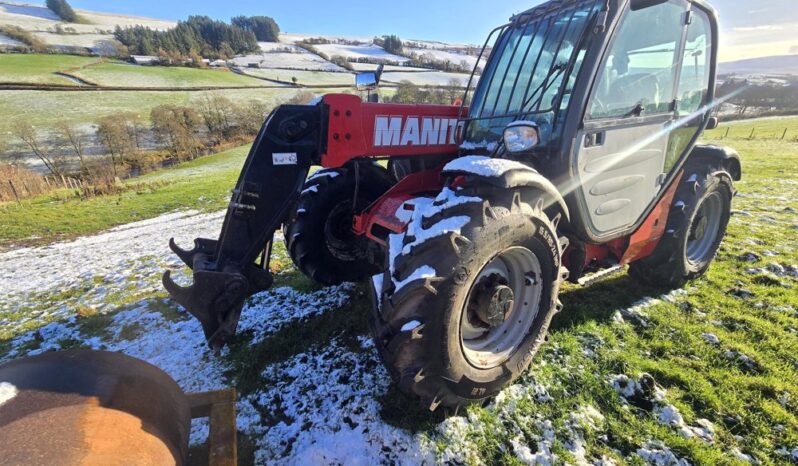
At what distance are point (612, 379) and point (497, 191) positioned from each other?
1.70 m

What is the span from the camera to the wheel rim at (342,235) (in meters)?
3.91

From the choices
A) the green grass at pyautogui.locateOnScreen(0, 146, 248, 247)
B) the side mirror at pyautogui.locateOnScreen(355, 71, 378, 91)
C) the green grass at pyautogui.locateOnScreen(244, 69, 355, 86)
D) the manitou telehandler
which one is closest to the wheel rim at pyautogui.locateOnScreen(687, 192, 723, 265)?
the manitou telehandler

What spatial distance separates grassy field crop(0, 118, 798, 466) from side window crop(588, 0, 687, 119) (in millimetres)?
1837

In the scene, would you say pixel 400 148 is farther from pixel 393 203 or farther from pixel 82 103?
pixel 82 103

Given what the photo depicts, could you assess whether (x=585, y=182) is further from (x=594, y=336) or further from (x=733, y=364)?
(x=733, y=364)

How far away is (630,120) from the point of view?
10.3ft

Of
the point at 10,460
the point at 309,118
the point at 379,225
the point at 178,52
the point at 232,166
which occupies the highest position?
the point at 178,52

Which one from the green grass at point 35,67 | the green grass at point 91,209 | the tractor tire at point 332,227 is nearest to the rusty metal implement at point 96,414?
the tractor tire at point 332,227

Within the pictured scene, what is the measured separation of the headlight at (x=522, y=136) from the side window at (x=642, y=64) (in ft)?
2.12

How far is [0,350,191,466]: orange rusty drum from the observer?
135 centimetres

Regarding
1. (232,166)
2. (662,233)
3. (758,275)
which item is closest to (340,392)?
(662,233)

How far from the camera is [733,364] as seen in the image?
120 inches

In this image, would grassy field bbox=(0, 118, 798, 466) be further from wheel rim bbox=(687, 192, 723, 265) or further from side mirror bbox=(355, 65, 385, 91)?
side mirror bbox=(355, 65, 385, 91)

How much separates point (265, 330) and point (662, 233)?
12.9 feet
